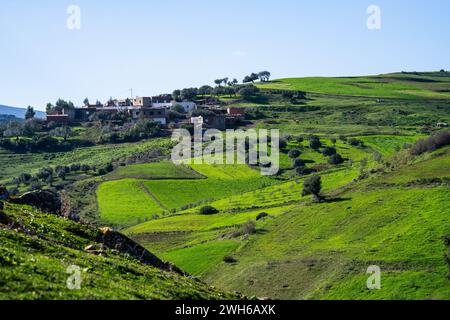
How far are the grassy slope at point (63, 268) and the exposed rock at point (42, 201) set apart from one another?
271 centimetres

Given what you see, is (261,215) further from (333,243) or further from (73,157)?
(73,157)

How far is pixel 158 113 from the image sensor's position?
16938cm

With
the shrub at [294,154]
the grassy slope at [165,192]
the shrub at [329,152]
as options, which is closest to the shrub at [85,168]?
the grassy slope at [165,192]

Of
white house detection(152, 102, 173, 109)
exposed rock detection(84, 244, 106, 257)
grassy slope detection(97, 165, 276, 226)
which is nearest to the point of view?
exposed rock detection(84, 244, 106, 257)

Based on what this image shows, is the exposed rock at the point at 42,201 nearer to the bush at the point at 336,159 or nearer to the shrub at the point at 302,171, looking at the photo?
the shrub at the point at 302,171

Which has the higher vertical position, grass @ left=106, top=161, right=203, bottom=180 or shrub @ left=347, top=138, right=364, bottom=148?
shrub @ left=347, top=138, right=364, bottom=148

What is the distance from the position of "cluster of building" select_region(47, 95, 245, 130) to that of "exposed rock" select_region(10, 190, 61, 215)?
4536 inches

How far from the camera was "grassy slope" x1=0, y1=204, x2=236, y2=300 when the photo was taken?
16.4 m

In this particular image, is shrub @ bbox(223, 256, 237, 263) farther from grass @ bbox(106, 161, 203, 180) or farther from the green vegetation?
grass @ bbox(106, 161, 203, 180)

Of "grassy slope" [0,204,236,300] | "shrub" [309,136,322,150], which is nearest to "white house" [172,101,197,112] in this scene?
"shrub" [309,136,322,150]

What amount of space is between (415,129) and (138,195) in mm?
69085

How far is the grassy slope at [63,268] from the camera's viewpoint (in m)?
16.4

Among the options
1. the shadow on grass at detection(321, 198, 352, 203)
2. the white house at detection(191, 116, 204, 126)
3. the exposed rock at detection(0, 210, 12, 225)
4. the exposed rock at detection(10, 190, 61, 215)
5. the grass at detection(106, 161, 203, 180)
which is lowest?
the grass at detection(106, 161, 203, 180)
